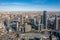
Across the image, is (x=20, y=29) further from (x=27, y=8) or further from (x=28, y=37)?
(x=27, y=8)

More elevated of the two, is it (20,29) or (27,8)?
(27,8)

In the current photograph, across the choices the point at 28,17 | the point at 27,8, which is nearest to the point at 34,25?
the point at 28,17

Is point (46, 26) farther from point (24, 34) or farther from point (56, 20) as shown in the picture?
point (24, 34)

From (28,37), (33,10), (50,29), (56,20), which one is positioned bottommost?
(28,37)

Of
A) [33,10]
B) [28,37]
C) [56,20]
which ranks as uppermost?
[33,10]

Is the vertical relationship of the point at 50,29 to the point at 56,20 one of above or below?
below

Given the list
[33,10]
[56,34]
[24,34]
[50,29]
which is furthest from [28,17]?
[56,34]
